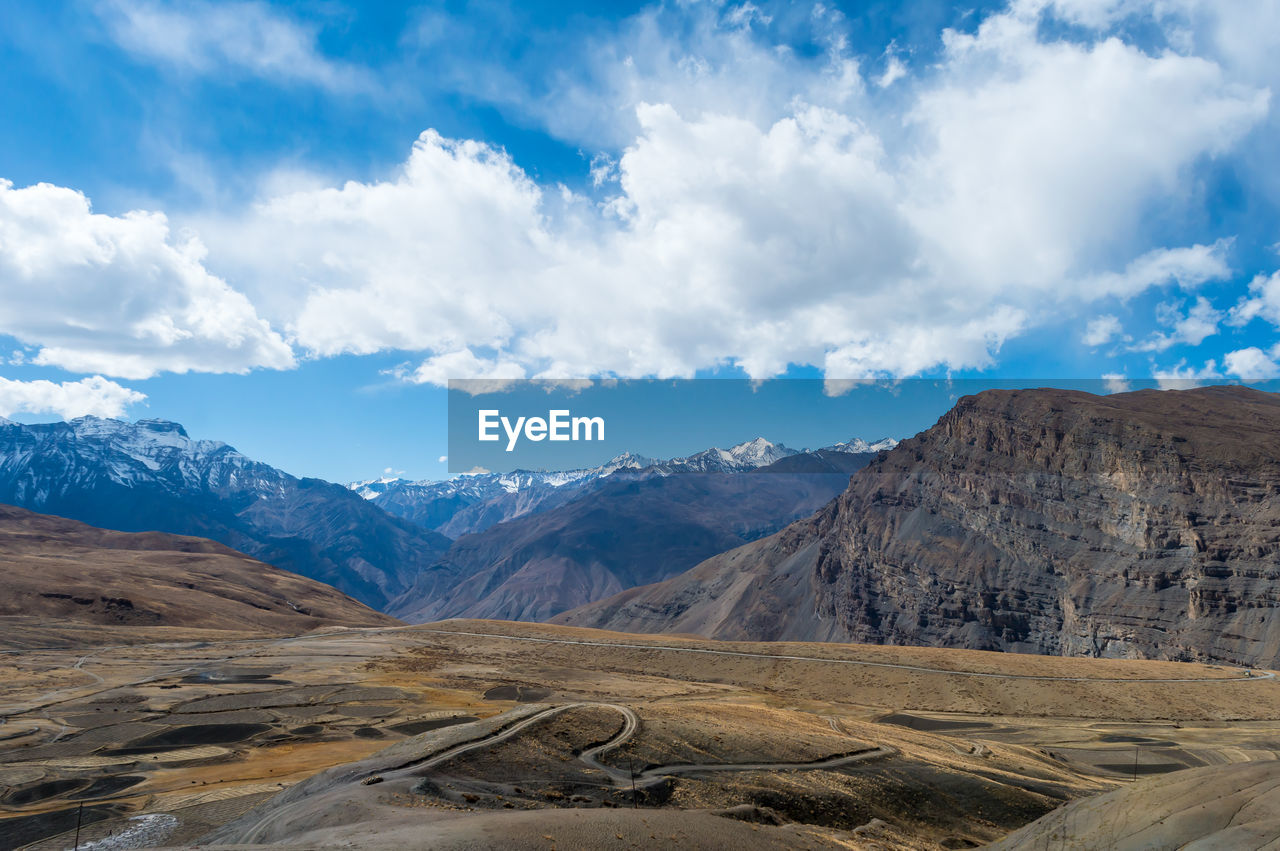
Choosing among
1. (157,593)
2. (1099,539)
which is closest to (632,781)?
(157,593)

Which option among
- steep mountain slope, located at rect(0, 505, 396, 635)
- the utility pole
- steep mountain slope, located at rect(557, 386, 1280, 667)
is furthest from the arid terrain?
steep mountain slope, located at rect(557, 386, 1280, 667)

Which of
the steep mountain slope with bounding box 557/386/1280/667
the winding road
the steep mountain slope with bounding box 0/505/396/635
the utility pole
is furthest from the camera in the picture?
the steep mountain slope with bounding box 557/386/1280/667

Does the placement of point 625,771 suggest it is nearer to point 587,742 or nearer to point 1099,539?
point 587,742

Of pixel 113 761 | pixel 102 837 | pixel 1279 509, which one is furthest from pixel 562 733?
pixel 1279 509

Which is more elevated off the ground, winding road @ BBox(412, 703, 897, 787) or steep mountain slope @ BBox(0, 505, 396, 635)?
winding road @ BBox(412, 703, 897, 787)

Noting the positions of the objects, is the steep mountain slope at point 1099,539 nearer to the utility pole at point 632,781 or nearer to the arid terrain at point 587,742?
the arid terrain at point 587,742

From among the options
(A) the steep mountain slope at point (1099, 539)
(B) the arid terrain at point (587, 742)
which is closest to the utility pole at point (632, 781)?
(B) the arid terrain at point (587, 742)

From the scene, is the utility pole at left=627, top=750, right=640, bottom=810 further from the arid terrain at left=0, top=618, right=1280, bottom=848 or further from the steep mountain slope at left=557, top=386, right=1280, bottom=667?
the steep mountain slope at left=557, top=386, right=1280, bottom=667
